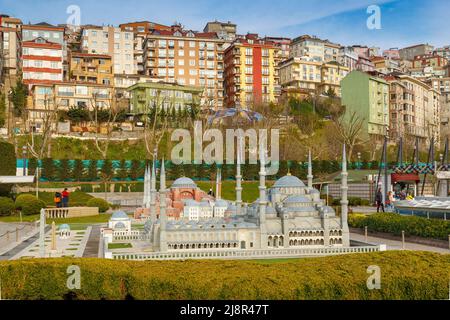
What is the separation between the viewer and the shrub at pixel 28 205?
157 feet

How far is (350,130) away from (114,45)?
169 feet

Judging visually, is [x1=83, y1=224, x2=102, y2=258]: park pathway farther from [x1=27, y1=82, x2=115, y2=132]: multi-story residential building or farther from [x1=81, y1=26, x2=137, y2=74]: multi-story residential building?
[x1=81, y1=26, x2=137, y2=74]: multi-story residential building

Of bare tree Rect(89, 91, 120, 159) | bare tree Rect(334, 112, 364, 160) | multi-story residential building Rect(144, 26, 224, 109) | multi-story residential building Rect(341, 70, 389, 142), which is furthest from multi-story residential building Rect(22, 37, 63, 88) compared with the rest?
multi-story residential building Rect(341, 70, 389, 142)

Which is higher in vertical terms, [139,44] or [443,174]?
[139,44]

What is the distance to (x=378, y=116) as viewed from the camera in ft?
344

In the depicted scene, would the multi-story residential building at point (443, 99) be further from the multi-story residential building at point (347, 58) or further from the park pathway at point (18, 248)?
the park pathway at point (18, 248)

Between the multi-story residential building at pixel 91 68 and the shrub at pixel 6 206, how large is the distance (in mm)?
55878

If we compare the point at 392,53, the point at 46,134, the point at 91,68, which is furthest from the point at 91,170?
the point at 392,53

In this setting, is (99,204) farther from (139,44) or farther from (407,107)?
(407,107)

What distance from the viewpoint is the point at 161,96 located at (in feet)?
315

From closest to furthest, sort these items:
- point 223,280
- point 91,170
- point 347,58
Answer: point 223,280, point 91,170, point 347,58
